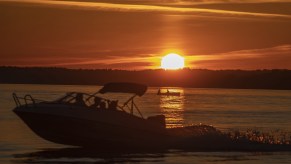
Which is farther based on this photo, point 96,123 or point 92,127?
point 92,127

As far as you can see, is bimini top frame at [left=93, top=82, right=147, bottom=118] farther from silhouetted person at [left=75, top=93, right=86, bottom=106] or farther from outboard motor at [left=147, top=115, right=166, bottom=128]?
silhouetted person at [left=75, top=93, right=86, bottom=106]

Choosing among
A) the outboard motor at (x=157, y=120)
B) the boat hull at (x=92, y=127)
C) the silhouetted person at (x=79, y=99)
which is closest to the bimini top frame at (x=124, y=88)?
the outboard motor at (x=157, y=120)

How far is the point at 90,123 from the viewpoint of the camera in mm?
29438

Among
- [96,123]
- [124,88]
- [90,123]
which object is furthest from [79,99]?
[124,88]

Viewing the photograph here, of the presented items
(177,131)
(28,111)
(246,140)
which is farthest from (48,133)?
(246,140)

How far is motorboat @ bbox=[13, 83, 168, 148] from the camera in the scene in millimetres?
29312

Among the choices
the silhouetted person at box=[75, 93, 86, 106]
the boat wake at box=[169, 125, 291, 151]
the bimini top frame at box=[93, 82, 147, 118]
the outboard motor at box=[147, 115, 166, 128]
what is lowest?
the boat wake at box=[169, 125, 291, 151]

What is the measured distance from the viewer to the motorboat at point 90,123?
29312mm

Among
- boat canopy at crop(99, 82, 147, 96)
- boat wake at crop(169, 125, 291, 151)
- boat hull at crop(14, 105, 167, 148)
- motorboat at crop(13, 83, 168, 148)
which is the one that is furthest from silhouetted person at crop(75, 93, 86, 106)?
boat wake at crop(169, 125, 291, 151)

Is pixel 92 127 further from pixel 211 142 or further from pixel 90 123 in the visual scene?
pixel 211 142

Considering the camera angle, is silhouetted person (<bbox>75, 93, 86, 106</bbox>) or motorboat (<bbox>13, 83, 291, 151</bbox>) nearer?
motorboat (<bbox>13, 83, 291, 151</bbox>)

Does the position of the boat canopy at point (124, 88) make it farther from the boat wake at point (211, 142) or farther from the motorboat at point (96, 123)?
the boat wake at point (211, 142)

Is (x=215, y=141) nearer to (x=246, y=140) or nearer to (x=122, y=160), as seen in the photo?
(x=246, y=140)

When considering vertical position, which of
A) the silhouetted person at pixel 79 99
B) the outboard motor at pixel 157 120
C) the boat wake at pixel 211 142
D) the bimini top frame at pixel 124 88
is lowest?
the boat wake at pixel 211 142
